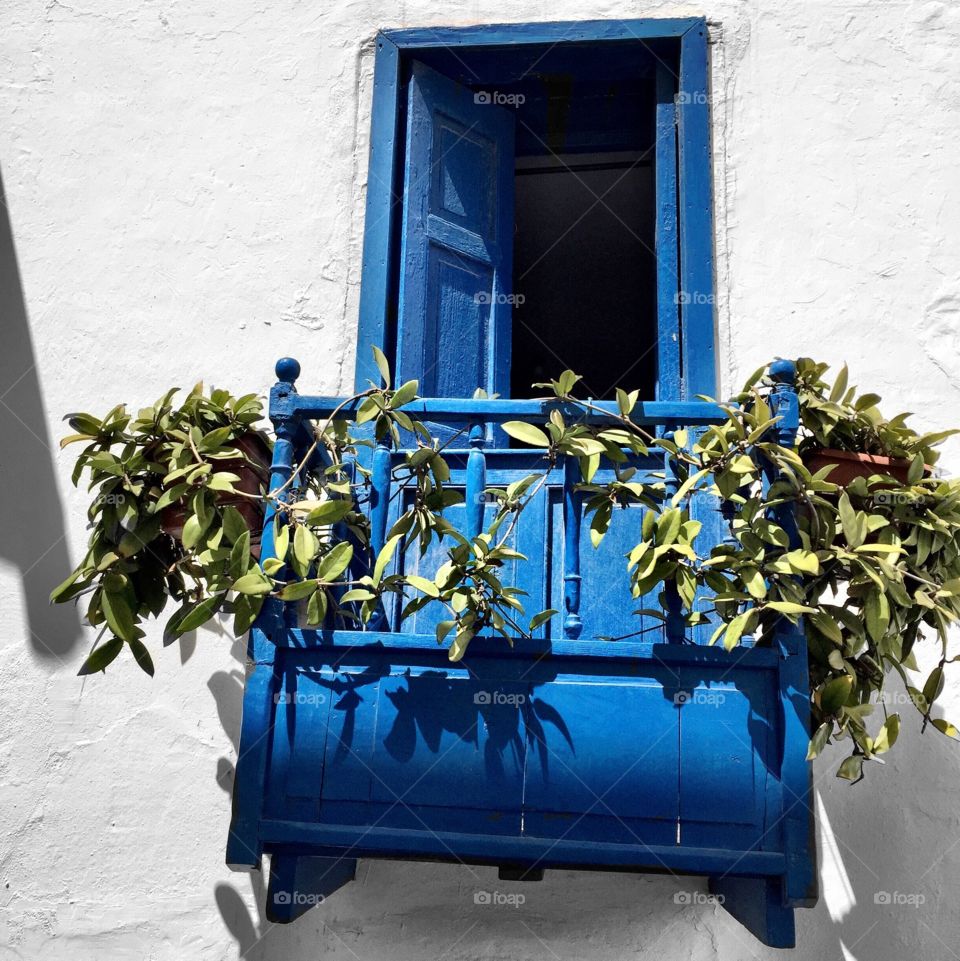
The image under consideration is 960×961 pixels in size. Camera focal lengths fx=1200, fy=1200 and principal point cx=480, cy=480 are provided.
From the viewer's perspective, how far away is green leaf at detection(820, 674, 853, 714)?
8.98 feet

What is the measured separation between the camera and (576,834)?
8.73ft

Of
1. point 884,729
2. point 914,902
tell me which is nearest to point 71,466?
point 884,729

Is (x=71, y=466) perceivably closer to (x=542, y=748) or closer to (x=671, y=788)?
(x=542, y=748)

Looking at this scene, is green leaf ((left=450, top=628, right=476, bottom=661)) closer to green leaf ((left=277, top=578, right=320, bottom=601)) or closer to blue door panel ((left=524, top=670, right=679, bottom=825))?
blue door panel ((left=524, top=670, right=679, bottom=825))

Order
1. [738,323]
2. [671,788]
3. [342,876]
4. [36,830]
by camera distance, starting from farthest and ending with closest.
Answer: [738,323] < [36,830] < [342,876] < [671,788]

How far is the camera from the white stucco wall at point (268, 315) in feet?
10.7

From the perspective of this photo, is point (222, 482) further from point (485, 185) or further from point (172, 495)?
point (485, 185)

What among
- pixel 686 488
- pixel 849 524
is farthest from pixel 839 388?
pixel 686 488

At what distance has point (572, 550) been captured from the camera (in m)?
2.90

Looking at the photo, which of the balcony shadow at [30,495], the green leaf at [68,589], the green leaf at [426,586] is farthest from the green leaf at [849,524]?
the balcony shadow at [30,495]

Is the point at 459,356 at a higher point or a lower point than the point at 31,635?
higher

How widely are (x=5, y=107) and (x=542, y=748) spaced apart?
3160mm

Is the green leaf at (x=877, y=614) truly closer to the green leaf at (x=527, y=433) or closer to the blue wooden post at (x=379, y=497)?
the green leaf at (x=527, y=433)

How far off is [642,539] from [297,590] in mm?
800
